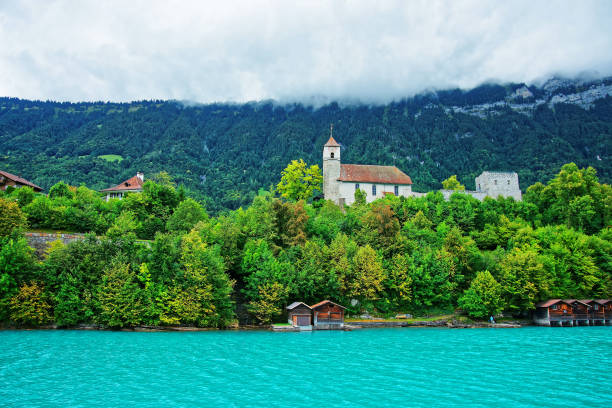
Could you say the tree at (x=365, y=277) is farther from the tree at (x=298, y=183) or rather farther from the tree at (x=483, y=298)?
the tree at (x=298, y=183)

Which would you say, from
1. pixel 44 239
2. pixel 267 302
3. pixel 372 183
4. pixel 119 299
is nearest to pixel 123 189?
pixel 44 239

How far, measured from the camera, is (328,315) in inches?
1636

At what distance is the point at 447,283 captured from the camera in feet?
152

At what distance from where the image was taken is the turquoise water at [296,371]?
1780cm

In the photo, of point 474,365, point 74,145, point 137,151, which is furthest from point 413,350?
point 74,145

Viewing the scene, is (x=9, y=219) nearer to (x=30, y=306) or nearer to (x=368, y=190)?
(x=30, y=306)

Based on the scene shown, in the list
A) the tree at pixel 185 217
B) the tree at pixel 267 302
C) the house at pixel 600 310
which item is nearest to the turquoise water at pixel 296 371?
the tree at pixel 267 302

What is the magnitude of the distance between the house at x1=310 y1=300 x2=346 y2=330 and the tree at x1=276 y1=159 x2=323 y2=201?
28814mm

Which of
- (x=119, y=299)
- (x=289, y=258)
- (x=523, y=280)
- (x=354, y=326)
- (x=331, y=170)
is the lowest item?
(x=354, y=326)

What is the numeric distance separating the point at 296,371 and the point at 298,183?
158 feet

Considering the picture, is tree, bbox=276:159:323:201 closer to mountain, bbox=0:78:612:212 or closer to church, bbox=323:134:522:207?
church, bbox=323:134:522:207

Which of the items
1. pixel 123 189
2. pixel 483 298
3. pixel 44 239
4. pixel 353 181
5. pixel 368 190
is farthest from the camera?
pixel 123 189

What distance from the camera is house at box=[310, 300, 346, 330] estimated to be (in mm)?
41191

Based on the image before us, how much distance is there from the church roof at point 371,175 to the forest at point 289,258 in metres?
5.18
